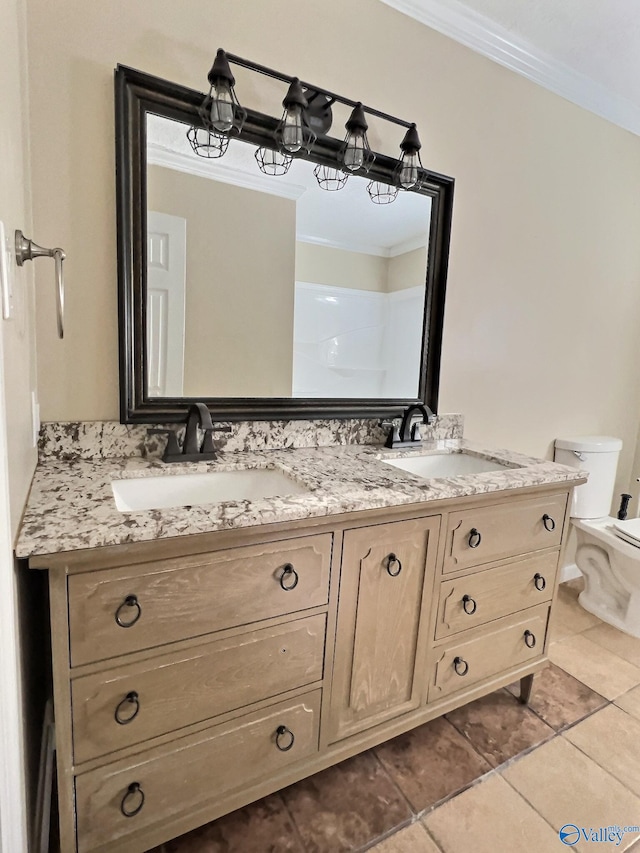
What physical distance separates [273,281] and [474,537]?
1008 mm

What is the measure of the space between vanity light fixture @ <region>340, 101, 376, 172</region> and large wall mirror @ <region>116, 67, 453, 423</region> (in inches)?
2.3

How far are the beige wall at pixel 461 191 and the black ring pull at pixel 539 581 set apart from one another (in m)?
0.70

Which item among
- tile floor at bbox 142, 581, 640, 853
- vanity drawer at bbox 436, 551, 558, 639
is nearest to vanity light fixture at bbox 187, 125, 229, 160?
vanity drawer at bbox 436, 551, 558, 639

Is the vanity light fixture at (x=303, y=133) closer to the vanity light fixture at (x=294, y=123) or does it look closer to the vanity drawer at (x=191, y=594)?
the vanity light fixture at (x=294, y=123)

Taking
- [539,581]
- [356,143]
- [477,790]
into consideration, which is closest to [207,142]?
[356,143]

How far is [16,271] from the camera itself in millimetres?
830

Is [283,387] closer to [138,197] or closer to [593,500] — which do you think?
[138,197]

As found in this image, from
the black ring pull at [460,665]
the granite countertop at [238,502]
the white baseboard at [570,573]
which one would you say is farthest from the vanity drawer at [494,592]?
the white baseboard at [570,573]

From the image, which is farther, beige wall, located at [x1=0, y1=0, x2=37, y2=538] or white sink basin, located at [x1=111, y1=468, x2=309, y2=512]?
white sink basin, located at [x1=111, y1=468, x2=309, y2=512]

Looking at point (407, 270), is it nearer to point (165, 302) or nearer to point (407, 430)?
point (407, 430)

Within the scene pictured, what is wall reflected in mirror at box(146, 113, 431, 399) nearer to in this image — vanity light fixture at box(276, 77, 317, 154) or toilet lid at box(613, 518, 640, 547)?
vanity light fixture at box(276, 77, 317, 154)

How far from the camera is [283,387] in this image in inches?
58.9

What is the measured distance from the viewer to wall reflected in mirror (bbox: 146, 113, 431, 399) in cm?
129

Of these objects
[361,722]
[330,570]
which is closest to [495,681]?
[361,722]
